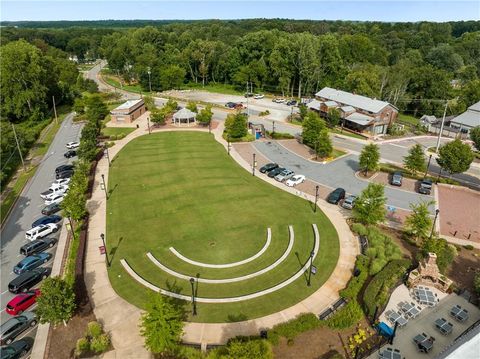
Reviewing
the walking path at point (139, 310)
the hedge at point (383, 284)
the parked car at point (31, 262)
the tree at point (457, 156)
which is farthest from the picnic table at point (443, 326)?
the parked car at point (31, 262)

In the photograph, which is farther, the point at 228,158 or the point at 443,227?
the point at 228,158

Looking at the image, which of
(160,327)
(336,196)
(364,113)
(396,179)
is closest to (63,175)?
(160,327)

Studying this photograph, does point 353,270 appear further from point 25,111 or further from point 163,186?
point 25,111

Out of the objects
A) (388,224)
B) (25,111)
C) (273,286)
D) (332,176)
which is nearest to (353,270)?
(273,286)

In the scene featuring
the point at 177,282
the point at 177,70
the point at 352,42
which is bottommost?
the point at 177,282

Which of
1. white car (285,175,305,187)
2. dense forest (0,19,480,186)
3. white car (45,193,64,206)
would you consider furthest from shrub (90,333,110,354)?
dense forest (0,19,480,186)

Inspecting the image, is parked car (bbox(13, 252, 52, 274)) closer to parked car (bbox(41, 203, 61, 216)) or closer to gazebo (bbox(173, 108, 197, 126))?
parked car (bbox(41, 203, 61, 216))
